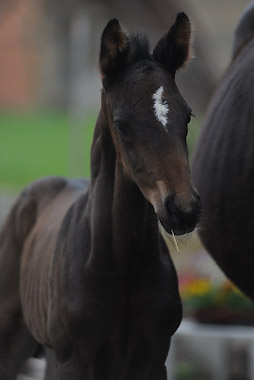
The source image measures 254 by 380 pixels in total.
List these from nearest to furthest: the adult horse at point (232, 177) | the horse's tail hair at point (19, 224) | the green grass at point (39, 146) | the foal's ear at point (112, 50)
Result: 1. the foal's ear at point (112, 50)
2. the adult horse at point (232, 177)
3. the horse's tail hair at point (19, 224)
4. the green grass at point (39, 146)

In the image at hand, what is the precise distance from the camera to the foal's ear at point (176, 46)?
338 cm

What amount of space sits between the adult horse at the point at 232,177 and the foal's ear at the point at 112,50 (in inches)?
37.0

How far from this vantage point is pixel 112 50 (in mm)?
3307

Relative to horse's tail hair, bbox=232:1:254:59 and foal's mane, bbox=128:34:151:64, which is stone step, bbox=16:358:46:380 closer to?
horse's tail hair, bbox=232:1:254:59

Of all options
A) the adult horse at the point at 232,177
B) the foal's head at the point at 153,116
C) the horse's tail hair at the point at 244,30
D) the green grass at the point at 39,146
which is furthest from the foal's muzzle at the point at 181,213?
the green grass at the point at 39,146

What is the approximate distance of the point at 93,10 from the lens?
11.7m

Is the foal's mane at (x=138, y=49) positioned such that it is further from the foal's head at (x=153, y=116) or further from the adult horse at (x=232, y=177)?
the adult horse at (x=232, y=177)

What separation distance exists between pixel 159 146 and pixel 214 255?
4.39 feet

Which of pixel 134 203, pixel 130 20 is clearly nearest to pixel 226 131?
pixel 134 203

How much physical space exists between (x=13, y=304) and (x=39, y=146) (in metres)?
8.05

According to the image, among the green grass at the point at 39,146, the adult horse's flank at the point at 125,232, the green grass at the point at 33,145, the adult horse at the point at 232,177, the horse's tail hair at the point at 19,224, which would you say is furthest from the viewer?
the green grass at the point at 33,145

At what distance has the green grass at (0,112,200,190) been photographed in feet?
32.6

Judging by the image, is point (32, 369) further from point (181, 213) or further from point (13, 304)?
point (181, 213)

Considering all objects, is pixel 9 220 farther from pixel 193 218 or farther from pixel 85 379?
pixel 193 218
